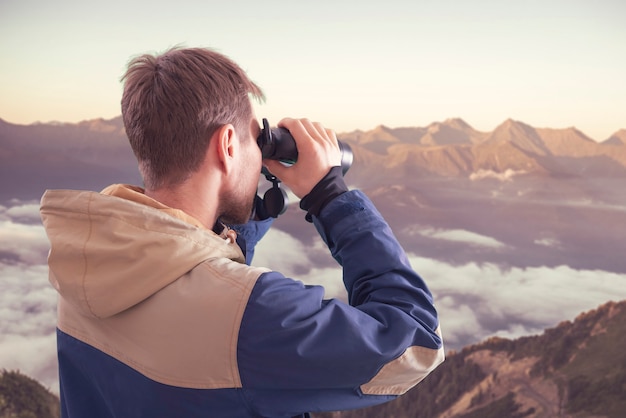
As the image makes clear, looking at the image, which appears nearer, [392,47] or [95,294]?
[95,294]

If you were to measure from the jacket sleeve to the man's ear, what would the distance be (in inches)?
7.1

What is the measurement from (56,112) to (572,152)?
3.01 meters

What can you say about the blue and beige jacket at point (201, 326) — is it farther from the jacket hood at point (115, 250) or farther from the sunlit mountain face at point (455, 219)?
the sunlit mountain face at point (455, 219)

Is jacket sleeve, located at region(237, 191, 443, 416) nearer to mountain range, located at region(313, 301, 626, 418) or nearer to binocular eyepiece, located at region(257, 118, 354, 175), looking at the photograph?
binocular eyepiece, located at region(257, 118, 354, 175)

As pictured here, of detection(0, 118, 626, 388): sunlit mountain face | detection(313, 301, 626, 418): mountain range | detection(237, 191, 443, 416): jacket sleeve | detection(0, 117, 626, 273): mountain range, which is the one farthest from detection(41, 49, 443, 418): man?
detection(0, 117, 626, 273): mountain range

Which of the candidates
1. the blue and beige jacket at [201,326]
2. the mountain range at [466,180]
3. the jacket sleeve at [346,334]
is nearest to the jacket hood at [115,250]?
the blue and beige jacket at [201,326]

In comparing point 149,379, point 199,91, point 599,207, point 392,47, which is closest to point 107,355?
point 149,379

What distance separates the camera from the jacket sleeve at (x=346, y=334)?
79 cm

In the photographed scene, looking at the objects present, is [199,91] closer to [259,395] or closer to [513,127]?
[259,395]

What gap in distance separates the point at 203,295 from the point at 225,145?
0.81 ft

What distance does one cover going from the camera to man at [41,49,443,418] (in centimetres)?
79

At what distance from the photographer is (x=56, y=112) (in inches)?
161

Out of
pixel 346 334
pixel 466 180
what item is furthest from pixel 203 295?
pixel 466 180

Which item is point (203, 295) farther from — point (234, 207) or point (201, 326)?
point (234, 207)
